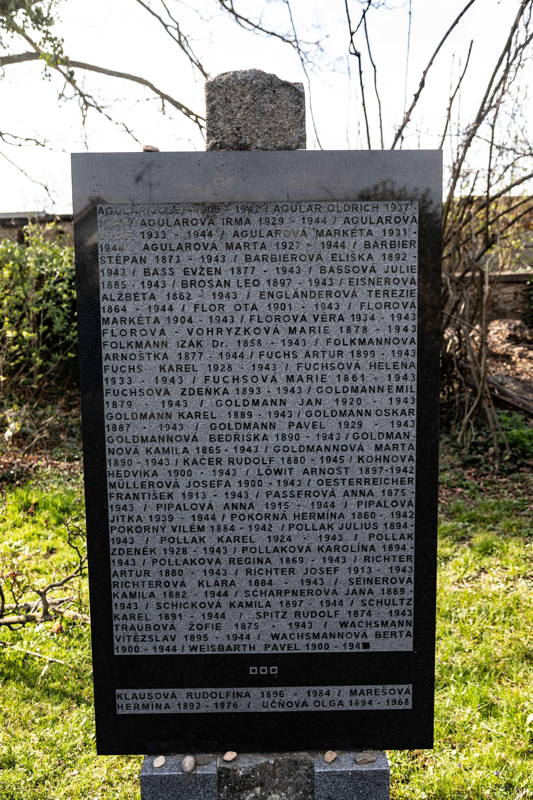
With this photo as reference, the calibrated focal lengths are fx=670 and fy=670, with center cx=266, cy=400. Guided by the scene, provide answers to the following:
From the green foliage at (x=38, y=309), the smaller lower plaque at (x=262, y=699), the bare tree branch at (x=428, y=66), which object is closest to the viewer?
the smaller lower plaque at (x=262, y=699)

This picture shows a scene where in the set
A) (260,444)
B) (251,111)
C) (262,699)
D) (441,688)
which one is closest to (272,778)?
(262,699)

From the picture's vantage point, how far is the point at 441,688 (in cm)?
341

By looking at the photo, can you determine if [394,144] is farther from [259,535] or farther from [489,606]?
[259,535]

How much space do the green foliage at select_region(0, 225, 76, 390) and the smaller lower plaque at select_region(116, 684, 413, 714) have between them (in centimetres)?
635

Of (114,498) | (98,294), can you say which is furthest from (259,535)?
(98,294)

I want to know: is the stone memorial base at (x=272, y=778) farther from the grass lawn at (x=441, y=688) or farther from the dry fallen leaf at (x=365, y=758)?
the grass lawn at (x=441, y=688)

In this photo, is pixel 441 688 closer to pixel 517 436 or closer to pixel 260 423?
pixel 260 423

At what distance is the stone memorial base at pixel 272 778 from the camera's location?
Answer: 2.25 metres

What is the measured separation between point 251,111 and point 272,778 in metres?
2.28

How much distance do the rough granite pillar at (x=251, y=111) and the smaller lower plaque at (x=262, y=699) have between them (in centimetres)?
187

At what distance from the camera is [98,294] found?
2.21 meters

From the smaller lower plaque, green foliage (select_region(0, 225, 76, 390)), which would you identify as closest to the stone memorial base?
the smaller lower plaque

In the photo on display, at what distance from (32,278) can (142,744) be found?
7431 mm

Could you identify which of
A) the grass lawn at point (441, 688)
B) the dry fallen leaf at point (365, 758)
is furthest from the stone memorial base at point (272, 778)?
the grass lawn at point (441, 688)
